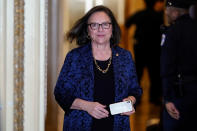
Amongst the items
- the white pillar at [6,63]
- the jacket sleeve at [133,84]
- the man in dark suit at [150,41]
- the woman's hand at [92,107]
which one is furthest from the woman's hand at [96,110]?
the white pillar at [6,63]

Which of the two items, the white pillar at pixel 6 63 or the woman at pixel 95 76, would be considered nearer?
the woman at pixel 95 76

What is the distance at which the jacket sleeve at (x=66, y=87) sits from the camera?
1477 millimetres

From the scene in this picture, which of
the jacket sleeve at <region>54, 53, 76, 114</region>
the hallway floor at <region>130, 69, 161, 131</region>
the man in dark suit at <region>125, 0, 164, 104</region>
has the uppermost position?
the man in dark suit at <region>125, 0, 164, 104</region>

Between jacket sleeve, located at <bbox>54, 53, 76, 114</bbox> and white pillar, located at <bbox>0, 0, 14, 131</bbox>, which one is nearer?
jacket sleeve, located at <bbox>54, 53, 76, 114</bbox>

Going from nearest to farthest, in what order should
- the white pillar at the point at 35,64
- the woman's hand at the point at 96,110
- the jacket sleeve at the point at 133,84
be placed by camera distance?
1. the woman's hand at the point at 96,110
2. the jacket sleeve at the point at 133,84
3. the white pillar at the point at 35,64

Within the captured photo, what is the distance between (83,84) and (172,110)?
46 centimetres

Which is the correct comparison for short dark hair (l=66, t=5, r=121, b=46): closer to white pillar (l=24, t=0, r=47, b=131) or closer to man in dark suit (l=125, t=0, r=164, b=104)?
man in dark suit (l=125, t=0, r=164, b=104)

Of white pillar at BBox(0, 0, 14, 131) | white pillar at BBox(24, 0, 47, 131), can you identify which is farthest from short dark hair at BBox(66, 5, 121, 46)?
white pillar at BBox(0, 0, 14, 131)

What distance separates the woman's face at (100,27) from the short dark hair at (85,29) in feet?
0.06

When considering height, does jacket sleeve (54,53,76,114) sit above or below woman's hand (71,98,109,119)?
above

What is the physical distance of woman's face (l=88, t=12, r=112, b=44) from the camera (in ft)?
4.80

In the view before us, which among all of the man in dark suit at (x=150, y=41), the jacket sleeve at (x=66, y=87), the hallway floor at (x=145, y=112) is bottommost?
the hallway floor at (x=145, y=112)

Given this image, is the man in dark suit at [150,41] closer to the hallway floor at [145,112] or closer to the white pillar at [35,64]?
the hallway floor at [145,112]

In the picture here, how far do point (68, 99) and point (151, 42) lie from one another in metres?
0.51
